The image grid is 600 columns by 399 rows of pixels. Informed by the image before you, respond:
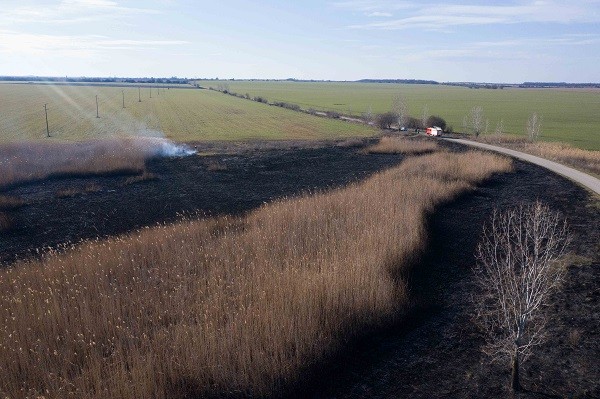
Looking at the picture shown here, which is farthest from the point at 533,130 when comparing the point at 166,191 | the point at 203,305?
the point at 203,305

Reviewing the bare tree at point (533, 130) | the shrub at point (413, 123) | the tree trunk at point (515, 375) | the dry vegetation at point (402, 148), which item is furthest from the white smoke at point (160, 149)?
→ the bare tree at point (533, 130)

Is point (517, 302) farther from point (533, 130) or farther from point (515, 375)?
point (533, 130)

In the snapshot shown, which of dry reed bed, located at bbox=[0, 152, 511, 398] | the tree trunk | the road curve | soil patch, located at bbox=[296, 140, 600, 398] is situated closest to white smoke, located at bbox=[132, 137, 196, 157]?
dry reed bed, located at bbox=[0, 152, 511, 398]

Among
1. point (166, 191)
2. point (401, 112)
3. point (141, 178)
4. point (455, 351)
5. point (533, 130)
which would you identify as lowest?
point (166, 191)

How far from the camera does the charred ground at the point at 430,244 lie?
7.02m

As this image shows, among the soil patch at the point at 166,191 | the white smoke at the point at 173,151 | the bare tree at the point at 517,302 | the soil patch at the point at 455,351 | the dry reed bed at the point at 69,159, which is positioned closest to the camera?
the bare tree at the point at 517,302

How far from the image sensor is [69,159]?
91.4ft

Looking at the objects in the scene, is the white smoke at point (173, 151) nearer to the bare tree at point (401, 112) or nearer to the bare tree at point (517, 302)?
the bare tree at point (517, 302)

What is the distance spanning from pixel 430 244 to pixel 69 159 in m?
24.1

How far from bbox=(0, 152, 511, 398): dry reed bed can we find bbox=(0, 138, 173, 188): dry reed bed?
48.9 feet

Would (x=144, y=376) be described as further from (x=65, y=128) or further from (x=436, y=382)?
(x=65, y=128)

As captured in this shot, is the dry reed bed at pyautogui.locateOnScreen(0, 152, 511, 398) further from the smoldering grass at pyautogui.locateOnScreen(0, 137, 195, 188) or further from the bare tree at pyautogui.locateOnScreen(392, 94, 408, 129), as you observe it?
the bare tree at pyautogui.locateOnScreen(392, 94, 408, 129)

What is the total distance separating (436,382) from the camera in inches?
274

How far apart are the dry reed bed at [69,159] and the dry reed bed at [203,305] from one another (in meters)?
14.9
